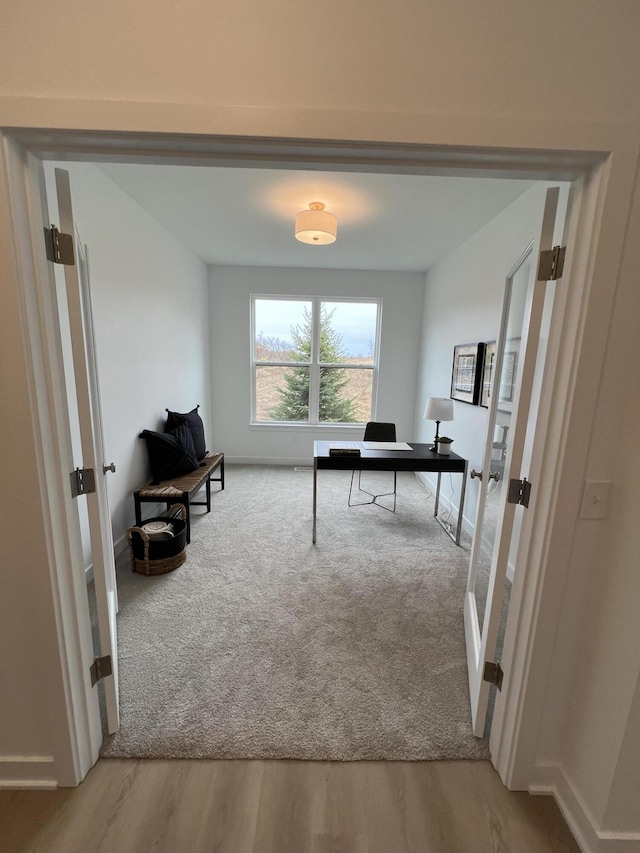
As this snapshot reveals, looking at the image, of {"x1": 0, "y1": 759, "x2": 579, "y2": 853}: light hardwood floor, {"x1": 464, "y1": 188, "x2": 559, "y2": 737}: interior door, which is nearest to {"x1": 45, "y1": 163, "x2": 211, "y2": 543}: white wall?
{"x1": 0, "y1": 759, "x2": 579, "y2": 853}: light hardwood floor

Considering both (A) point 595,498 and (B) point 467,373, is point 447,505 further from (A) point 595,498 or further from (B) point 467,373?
(A) point 595,498

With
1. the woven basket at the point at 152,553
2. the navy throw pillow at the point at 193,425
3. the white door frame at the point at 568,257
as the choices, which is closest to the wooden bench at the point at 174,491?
the woven basket at the point at 152,553

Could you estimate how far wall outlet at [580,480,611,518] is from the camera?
1.09m

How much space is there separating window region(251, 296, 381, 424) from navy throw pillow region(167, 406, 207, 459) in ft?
4.75

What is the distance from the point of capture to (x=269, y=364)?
16.9 ft

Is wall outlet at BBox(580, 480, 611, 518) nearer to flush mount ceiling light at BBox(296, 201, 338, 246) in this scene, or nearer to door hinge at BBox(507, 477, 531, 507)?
door hinge at BBox(507, 477, 531, 507)

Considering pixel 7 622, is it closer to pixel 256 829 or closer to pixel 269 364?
pixel 256 829

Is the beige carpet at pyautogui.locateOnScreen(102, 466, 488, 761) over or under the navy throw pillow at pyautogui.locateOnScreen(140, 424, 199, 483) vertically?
under

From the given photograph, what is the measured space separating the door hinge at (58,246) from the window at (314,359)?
13.2ft

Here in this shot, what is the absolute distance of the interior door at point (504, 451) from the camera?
1.20 meters

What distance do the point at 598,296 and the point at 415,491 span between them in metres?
3.61

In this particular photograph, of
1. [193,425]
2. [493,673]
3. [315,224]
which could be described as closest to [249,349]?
[193,425]

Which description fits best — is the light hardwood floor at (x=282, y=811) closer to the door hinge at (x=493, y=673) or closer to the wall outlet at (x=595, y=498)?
the door hinge at (x=493, y=673)

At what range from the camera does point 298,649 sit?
74.7 inches
